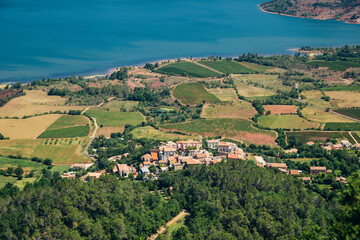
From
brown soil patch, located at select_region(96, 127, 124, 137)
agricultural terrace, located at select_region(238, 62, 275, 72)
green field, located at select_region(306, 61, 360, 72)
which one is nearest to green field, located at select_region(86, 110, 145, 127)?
brown soil patch, located at select_region(96, 127, 124, 137)

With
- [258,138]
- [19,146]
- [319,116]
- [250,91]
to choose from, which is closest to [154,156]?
[258,138]

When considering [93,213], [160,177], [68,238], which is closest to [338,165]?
[160,177]

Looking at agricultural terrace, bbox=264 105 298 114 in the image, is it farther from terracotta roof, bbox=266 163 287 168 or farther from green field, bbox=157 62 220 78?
green field, bbox=157 62 220 78

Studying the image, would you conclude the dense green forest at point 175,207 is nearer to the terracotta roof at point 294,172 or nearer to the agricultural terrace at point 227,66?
the terracotta roof at point 294,172

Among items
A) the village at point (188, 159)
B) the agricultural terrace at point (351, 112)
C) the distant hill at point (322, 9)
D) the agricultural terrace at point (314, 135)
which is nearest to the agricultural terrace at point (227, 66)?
→ the agricultural terrace at point (351, 112)

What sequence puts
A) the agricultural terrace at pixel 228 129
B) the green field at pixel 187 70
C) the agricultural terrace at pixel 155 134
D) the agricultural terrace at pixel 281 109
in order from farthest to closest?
the green field at pixel 187 70 < the agricultural terrace at pixel 281 109 < the agricultural terrace at pixel 228 129 < the agricultural terrace at pixel 155 134

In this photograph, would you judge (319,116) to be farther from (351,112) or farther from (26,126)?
(26,126)

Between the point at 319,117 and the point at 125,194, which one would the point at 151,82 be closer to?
the point at 319,117
